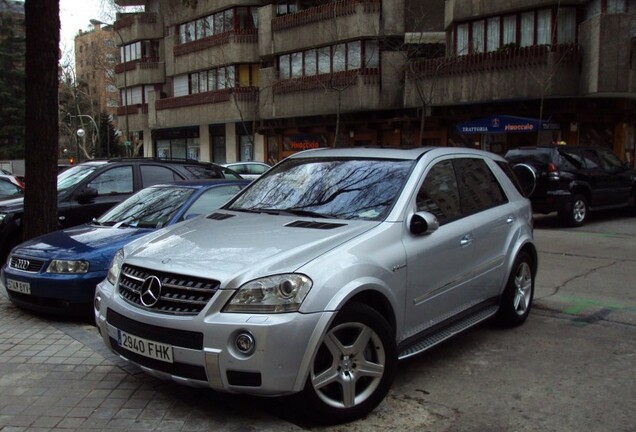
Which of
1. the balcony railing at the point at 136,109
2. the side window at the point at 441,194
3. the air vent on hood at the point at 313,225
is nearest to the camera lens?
the air vent on hood at the point at 313,225

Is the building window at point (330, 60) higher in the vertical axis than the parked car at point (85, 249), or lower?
higher

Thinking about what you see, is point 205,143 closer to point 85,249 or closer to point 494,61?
point 494,61

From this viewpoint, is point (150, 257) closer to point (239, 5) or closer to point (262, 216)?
point (262, 216)

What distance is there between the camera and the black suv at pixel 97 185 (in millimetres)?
8484

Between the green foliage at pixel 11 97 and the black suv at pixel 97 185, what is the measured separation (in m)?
49.2

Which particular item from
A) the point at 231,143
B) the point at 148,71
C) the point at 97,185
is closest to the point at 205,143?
the point at 231,143

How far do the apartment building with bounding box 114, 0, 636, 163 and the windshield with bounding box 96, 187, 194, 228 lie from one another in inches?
676

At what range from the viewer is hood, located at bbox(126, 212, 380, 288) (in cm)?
343

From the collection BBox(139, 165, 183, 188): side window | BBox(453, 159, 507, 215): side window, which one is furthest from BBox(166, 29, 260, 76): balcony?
BBox(453, 159, 507, 215): side window

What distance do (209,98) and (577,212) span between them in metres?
24.4

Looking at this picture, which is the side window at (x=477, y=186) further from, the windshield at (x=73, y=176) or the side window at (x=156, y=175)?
the windshield at (x=73, y=176)

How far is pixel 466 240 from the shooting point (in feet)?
15.4

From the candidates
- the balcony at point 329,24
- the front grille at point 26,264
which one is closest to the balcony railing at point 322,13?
the balcony at point 329,24

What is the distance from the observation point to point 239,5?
3269cm
